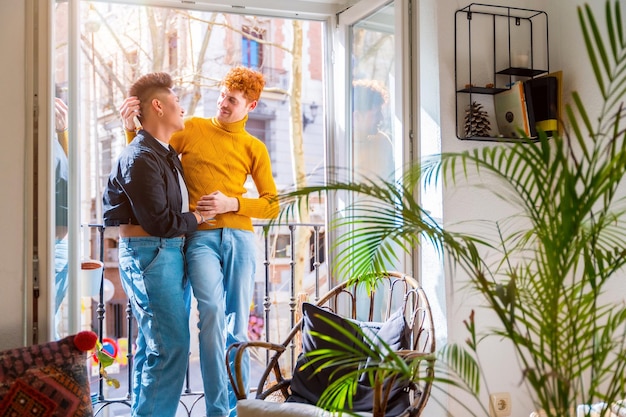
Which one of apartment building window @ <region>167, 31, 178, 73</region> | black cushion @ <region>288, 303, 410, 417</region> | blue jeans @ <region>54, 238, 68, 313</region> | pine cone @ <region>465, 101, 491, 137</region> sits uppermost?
apartment building window @ <region>167, 31, 178, 73</region>

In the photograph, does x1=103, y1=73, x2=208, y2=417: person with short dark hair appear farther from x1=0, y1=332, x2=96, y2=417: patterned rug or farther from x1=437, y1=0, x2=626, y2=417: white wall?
x1=437, y1=0, x2=626, y2=417: white wall

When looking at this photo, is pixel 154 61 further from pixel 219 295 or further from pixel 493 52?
pixel 493 52

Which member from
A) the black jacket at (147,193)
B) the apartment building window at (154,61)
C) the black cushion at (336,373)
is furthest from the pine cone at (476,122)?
the apartment building window at (154,61)

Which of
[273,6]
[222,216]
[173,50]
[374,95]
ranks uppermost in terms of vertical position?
[173,50]

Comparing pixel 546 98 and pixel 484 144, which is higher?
pixel 546 98

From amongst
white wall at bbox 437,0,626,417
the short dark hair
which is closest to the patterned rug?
the short dark hair

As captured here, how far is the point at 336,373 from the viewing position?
267cm

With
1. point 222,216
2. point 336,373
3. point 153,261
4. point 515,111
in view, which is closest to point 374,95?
point 515,111

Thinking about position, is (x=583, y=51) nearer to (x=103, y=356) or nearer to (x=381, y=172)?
(x=381, y=172)

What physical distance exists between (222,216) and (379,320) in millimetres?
914

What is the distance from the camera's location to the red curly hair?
3.55 meters

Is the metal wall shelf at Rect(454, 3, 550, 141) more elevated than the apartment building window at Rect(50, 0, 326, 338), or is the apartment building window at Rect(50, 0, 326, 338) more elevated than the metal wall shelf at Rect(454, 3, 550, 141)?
the apartment building window at Rect(50, 0, 326, 338)

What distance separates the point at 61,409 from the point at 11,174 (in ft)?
2.95

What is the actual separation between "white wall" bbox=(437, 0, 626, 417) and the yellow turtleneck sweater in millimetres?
887
